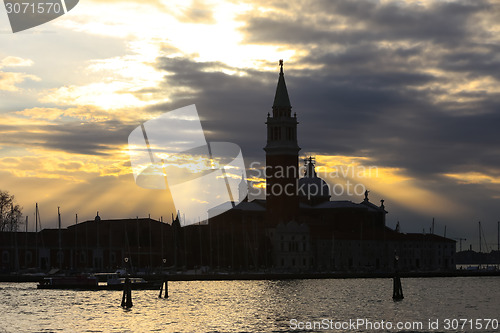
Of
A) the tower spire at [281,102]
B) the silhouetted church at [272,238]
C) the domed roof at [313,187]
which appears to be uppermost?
the tower spire at [281,102]

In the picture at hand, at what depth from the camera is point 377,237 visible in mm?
144125

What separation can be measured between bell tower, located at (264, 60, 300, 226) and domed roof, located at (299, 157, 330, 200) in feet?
45.7

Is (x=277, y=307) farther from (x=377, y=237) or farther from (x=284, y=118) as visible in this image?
(x=377, y=237)

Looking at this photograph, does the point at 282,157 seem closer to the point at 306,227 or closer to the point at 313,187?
the point at 306,227

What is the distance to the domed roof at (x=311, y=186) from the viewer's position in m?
147

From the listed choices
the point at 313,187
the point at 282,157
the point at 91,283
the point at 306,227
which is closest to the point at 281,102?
the point at 282,157

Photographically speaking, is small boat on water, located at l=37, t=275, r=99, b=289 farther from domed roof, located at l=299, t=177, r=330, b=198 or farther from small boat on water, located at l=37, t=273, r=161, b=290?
domed roof, located at l=299, t=177, r=330, b=198

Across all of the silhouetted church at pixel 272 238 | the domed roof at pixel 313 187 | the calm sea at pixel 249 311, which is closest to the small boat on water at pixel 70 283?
the calm sea at pixel 249 311

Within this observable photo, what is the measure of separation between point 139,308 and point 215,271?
5317 cm

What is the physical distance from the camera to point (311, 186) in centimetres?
14800

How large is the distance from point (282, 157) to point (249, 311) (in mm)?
66125

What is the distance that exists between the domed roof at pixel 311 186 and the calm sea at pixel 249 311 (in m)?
54.9

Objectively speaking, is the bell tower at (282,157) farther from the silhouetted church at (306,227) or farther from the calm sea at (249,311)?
the calm sea at (249,311)

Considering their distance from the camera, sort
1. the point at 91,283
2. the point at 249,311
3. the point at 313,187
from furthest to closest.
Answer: the point at 313,187, the point at 91,283, the point at 249,311
